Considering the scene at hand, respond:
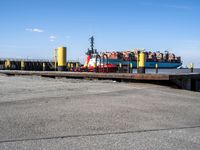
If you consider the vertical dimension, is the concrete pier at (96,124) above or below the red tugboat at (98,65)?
below

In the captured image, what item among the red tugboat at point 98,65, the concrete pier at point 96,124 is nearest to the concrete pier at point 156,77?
the concrete pier at point 96,124

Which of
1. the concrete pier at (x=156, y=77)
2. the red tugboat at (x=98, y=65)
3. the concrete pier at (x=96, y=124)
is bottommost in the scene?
the concrete pier at (x=96, y=124)

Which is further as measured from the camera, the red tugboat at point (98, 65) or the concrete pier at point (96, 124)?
the red tugboat at point (98, 65)

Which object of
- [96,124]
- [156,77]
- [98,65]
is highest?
[98,65]

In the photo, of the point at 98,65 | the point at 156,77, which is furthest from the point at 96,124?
the point at 98,65

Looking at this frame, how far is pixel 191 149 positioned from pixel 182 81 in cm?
1038

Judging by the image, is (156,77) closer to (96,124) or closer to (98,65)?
(96,124)

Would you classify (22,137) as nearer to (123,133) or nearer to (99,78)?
(123,133)

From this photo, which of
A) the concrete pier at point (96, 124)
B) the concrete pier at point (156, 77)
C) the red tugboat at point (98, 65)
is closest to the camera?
the concrete pier at point (96, 124)

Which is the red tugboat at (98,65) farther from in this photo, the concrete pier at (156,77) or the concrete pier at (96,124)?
the concrete pier at (96,124)

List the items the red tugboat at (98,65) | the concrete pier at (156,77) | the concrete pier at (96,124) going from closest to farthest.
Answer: the concrete pier at (96,124) < the concrete pier at (156,77) < the red tugboat at (98,65)

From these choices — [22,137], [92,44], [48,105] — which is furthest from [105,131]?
[92,44]

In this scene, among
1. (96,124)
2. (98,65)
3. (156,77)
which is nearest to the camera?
(96,124)

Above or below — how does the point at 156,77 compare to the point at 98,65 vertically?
below
